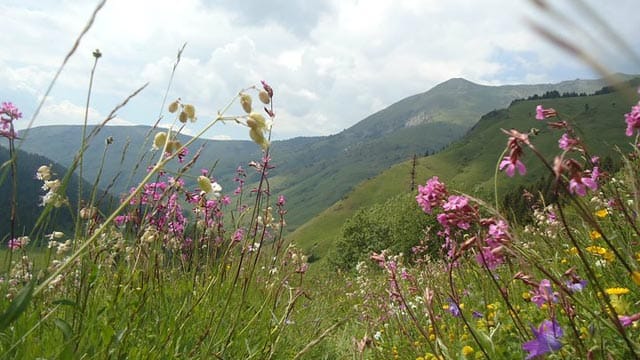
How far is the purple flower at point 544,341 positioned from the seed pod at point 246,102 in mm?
1603

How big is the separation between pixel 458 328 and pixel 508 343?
980mm

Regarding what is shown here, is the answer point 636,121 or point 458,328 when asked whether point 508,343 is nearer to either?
point 458,328

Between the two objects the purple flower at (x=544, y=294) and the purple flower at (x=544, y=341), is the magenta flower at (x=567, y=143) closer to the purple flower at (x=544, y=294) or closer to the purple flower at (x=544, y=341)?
the purple flower at (x=544, y=294)

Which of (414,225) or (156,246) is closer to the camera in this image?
(156,246)

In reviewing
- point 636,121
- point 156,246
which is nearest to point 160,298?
point 156,246

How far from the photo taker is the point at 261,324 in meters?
5.22

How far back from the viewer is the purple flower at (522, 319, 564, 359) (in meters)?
2.00

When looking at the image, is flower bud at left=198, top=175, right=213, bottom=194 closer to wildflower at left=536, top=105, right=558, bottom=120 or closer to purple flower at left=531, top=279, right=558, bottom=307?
purple flower at left=531, top=279, right=558, bottom=307

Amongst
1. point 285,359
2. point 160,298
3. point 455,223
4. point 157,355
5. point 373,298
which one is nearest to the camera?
point 455,223

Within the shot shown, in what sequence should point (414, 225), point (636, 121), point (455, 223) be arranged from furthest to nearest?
point (414, 225) < point (455, 223) < point (636, 121)

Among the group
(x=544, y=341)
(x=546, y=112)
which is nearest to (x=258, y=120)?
Result: (x=546, y=112)

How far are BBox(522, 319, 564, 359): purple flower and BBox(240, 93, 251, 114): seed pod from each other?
160 centimetres

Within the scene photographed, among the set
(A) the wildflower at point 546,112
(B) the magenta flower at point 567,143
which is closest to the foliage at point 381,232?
(A) the wildflower at point 546,112

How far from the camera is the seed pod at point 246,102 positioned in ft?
7.22
